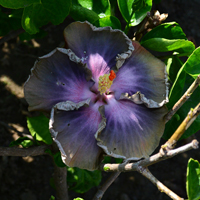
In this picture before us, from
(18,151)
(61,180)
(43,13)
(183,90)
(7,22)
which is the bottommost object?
(61,180)

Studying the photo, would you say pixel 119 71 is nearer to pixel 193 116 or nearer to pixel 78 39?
pixel 78 39

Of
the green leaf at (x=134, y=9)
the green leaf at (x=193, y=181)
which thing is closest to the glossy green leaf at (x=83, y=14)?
the green leaf at (x=134, y=9)

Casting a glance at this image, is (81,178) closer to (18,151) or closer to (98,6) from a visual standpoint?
(18,151)

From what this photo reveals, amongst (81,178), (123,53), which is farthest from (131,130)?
(81,178)

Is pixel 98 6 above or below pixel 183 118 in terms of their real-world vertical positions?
above

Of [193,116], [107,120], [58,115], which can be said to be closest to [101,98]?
[107,120]

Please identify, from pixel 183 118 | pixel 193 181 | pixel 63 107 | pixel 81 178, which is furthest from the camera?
pixel 81 178
